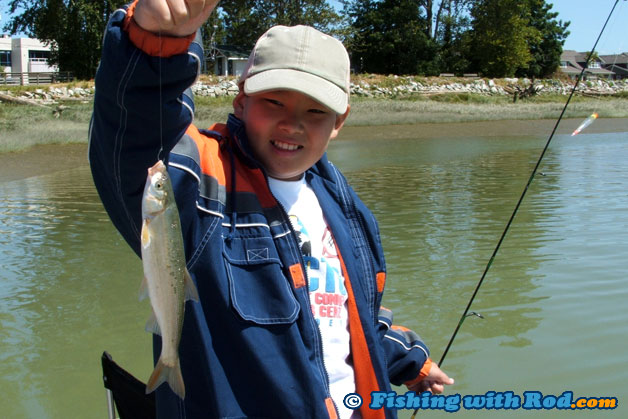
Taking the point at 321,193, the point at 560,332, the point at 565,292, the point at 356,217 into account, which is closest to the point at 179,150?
the point at 321,193

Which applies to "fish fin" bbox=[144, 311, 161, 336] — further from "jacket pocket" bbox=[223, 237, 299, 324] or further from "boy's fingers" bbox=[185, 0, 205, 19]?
"boy's fingers" bbox=[185, 0, 205, 19]

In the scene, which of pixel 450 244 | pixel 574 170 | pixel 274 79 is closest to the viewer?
pixel 274 79

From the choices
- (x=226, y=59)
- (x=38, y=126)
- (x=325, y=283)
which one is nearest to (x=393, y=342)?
(x=325, y=283)

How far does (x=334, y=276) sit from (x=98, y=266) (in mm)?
5584

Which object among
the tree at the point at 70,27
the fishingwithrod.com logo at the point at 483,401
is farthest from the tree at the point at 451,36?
the fishingwithrod.com logo at the point at 483,401

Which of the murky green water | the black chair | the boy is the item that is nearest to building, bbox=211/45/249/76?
the murky green water

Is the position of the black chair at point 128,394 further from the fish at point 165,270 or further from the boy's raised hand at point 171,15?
the boy's raised hand at point 171,15

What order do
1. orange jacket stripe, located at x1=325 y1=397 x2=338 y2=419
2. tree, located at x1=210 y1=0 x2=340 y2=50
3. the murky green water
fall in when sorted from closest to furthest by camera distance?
orange jacket stripe, located at x1=325 y1=397 x2=338 y2=419 → the murky green water → tree, located at x1=210 y1=0 x2=340 y2=50

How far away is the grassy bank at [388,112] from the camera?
1945cm

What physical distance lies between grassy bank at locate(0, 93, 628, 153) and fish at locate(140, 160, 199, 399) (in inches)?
670

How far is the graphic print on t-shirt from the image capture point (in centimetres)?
201

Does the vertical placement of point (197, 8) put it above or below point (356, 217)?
above

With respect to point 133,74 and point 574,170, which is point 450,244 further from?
point 574,170

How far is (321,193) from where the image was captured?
223cm
